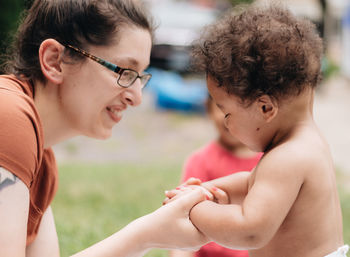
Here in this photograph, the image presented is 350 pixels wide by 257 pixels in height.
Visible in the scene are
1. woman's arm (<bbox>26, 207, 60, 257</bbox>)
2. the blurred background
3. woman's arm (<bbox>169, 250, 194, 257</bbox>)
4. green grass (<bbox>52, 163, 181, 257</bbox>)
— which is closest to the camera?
woman's arm (<bbox>26, 207, 60, 257</bbox>)

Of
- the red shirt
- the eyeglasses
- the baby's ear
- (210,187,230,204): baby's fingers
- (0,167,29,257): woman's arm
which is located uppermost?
the red shirt

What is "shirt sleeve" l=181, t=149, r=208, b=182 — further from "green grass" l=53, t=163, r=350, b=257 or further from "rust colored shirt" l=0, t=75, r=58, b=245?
"rust colored shirt" l=0, t=75, r=58, b=245

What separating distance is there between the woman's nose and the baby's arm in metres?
0.67

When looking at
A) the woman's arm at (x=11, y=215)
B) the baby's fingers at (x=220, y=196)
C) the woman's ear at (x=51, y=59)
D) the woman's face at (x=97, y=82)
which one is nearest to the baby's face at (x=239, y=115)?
the baby's fingers at (x=220, y=196)

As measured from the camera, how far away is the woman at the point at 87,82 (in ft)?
7.05

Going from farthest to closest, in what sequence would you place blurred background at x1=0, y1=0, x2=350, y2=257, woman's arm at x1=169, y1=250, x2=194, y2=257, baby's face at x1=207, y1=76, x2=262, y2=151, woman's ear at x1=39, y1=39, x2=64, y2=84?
blurred background at x1=0, y1=0, x2=350, y2=257
woman's arm at x1=169, y1=250, x2=194, y2=257
woman's ear at x1=39, y1=39, x2=64, y2=84
baby's face at x1=207, y1=76, x2=262, y2=151

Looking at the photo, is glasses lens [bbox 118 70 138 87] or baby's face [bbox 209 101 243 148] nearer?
glasses lens [bbox 118 70 138 87]

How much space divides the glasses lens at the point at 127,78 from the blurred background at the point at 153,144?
0.40m

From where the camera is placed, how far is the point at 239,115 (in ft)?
6.95

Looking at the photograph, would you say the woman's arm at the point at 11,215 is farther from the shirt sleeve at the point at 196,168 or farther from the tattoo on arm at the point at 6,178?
the shirt sleeve at the point at 196,168

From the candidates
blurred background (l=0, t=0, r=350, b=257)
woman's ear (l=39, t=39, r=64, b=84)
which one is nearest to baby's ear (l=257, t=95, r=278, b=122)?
blurred background (l=0, t=0, r=350, b=257)

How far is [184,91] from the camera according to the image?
46.3 feet

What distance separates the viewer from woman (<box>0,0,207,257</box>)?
2.15 metres

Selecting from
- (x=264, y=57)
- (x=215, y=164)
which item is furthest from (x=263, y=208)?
(x=215, y=164)
